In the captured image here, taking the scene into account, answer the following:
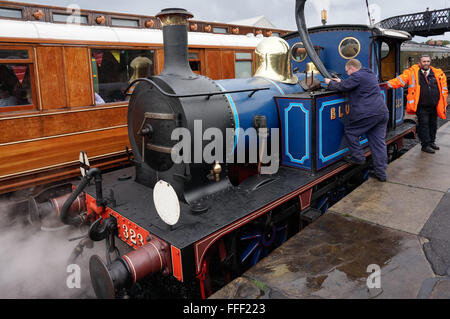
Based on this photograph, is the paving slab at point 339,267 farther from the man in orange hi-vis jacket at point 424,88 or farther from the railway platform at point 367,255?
the man in orange hi-vis jacket at point 424,88

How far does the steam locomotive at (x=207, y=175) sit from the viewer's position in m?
2.54

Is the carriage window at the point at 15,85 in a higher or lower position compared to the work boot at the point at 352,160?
higher

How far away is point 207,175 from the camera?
3.20m

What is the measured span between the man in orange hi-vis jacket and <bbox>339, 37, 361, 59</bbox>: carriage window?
0.75 m

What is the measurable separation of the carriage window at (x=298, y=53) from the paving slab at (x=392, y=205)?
2.25m

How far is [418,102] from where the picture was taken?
18.6ft

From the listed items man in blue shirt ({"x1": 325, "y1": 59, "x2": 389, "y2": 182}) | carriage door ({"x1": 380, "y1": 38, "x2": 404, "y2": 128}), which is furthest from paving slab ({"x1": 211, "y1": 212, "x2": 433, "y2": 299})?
carriage door ({"x1": 380, "y1": 38, "x2": 404, "y2": 128})

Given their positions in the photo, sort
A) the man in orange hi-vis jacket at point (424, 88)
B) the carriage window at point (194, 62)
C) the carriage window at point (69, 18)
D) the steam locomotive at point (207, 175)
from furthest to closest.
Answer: the carriage window at point (194, 62), the man in orange hi-vis jacket at point (424, 88), the carriage window at point (69, 18), the steam locomotive at point (207, 175)

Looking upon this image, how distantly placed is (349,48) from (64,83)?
3.99 meters

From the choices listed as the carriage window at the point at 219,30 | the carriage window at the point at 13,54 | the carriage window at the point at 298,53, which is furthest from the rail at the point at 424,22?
the carriage window at the point at 13,54

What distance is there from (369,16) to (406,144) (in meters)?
4.03
